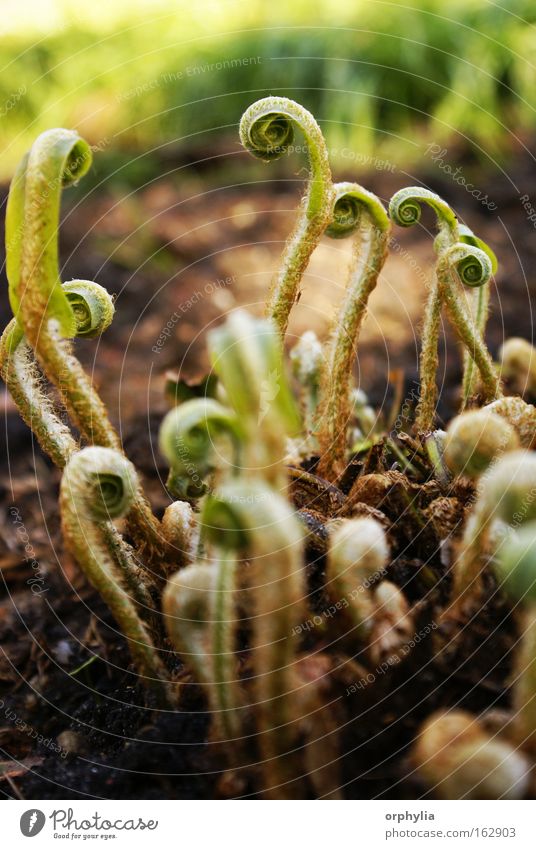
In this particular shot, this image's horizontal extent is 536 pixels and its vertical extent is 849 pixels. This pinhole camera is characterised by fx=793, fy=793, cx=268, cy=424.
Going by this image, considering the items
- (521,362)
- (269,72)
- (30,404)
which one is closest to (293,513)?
(30,404)

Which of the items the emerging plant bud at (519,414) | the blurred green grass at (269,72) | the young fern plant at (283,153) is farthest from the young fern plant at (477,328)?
the blurred green grass at (269,72)

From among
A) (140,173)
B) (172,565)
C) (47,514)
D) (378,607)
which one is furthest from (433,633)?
(140,173)

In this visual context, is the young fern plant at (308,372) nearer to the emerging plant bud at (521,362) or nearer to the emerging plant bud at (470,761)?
the emerging plant bud at (521,362)

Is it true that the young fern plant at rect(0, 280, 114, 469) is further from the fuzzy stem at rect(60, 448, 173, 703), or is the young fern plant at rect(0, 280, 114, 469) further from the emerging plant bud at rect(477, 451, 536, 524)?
the emerging plant bud at rect(477, 451, 536, 524)

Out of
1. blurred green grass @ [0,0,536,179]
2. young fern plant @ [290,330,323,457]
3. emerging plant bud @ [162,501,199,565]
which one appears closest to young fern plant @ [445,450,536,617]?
emerging plant bud @ [162,501,199,565]

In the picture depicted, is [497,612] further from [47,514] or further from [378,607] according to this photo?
[47,514]

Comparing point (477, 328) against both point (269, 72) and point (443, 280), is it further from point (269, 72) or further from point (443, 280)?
point (269, 72)
